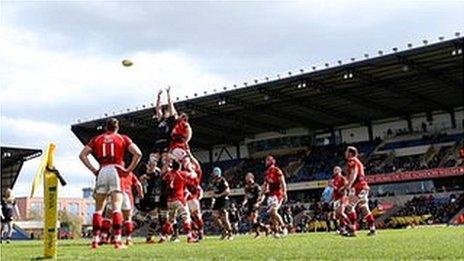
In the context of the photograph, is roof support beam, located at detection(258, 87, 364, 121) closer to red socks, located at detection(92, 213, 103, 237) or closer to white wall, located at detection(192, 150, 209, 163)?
white wall, located at detection(192, 150, 209, 163)

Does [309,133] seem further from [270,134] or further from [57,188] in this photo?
[57,188]

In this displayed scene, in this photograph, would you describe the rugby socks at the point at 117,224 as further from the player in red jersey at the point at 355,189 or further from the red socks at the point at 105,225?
the player in red jersey at the point at 355,189

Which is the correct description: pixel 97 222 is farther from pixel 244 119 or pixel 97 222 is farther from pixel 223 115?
pixel 244 119

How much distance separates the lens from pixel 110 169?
943 cm

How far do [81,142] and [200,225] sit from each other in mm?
51830

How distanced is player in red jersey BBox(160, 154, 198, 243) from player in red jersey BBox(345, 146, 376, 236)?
394cm

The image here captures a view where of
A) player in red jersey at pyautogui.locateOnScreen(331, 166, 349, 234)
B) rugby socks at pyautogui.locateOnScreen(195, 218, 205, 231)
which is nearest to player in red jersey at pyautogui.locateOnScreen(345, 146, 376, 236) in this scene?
player in red jersey at pyautogui.locateOnScreen(331, 166, 349, 234)

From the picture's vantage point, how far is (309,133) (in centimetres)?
5984

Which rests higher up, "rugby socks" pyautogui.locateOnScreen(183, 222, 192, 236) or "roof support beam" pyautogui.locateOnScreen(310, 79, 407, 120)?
"roof support beam" pyautogui.locateOnScreen(310, 79, 407, 120)

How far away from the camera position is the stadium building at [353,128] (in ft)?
142

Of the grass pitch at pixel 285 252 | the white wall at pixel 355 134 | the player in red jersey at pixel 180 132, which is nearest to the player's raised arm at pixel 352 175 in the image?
the player in red jersey at pixel 180 132

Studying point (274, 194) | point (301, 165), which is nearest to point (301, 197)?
point (301, 165)

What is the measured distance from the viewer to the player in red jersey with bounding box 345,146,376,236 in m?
15.1

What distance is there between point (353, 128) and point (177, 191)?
1794 inches
